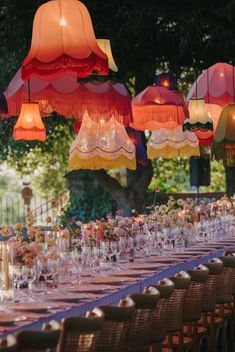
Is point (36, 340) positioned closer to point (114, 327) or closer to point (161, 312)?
point (114, 327)

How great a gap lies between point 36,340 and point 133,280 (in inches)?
153

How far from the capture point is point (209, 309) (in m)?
9.95

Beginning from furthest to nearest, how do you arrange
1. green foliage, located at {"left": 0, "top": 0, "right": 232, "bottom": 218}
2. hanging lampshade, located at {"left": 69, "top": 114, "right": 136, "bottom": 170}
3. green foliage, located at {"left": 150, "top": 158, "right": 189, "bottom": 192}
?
green foliage, located at {"left": 150, "top": 158, "right": 189, "bottom": 192} → green foliage, located at {"left": 0, "top": 0, "right": 232, "bottom": 218} → hanging lampshade, located at {"left": 69, "top": 114, "right": 136, "bottom": 170}

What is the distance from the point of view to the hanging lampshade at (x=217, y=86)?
19734mm

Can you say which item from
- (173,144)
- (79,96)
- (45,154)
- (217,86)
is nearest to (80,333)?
(79,96)

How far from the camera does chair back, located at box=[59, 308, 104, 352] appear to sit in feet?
20.6

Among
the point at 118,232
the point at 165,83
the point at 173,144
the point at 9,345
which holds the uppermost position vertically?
the point at 165,83

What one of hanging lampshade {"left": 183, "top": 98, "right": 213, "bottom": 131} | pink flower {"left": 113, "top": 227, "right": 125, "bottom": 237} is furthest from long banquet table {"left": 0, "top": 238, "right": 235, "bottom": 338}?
hanging lampshade {"left": 183, "top": 98, "right": 213, "bottom": 131}

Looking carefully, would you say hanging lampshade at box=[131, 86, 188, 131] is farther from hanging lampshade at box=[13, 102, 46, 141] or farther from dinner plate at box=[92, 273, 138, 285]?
dinner plate at box=[92, 273, 138, 285]


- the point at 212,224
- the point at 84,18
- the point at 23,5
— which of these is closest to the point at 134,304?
the point at 84,18

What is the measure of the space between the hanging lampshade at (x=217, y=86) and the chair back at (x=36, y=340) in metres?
14.0

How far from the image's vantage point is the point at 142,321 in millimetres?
7844

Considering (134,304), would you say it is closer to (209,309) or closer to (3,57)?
(209,309)

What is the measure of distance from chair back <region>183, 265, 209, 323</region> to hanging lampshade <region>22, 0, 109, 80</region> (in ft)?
7.24
